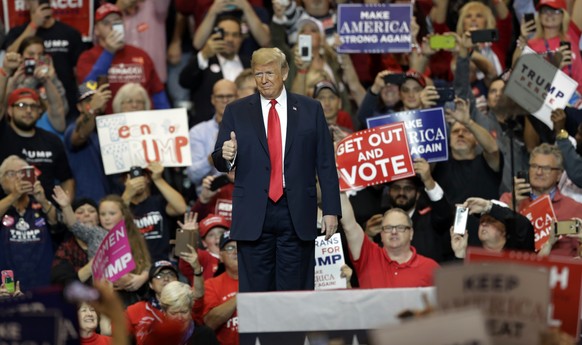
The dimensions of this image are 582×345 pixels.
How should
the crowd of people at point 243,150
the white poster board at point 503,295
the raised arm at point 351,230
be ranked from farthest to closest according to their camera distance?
the raised arm at point 351,230, the crowd of people at point 243,150, the white poster board at point 503,295

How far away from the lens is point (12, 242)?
10438mm

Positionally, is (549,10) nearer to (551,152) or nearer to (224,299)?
(551,152)

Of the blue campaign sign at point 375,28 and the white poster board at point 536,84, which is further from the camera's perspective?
the blue campaign sign at point 375,28

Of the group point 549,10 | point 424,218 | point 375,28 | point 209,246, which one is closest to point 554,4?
point 549,10

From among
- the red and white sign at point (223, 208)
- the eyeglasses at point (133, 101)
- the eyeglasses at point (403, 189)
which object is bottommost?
the red and white sign at point (223, 208)

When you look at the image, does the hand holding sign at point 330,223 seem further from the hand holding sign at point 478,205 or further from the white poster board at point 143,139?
the white poster board at point 143,139

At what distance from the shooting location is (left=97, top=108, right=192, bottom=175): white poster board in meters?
11.3

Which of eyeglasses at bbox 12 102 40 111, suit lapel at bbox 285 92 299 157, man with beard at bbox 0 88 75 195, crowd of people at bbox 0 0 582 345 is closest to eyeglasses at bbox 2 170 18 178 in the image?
→ crowd of people at bbox 0 0 582 345

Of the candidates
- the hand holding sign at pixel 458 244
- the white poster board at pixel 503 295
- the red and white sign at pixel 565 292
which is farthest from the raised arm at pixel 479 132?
the white poster board at pixel 503 295

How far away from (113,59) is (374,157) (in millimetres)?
3041

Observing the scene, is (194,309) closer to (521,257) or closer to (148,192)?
(148,192)

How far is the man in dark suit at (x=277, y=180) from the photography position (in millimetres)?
7887

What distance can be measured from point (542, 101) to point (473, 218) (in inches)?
50.0

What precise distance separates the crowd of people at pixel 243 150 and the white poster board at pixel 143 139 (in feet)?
0.58
